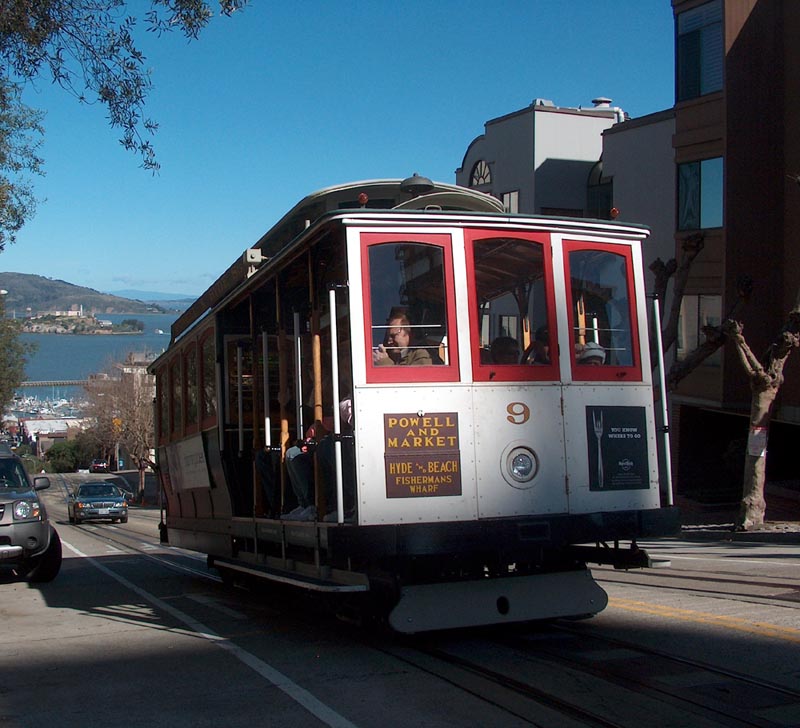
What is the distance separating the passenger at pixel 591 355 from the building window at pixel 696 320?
60.0 feet

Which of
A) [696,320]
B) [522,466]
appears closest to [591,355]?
[522,466]

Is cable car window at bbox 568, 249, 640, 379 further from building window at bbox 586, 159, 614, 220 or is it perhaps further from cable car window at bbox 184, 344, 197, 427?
building window at bbox 586, 159, 614, 220

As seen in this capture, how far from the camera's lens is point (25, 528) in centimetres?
1261

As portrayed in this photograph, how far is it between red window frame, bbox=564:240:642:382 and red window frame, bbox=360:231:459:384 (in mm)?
964

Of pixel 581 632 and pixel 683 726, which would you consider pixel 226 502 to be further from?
pixel 683 726

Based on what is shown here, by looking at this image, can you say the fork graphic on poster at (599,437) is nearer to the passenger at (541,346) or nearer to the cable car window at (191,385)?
the passenger at (541,346)

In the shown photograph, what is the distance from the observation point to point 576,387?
7.52 m

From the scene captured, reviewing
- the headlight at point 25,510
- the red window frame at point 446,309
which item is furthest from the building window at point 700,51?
the red window frame at point 446,309

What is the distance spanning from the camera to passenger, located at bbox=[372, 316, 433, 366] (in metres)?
7.12

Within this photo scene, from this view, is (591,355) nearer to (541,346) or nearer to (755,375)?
(541,346)

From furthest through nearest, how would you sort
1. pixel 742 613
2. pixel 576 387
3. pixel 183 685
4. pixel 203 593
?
pixel 203 593 < pixel 742 613 < pixel 576 387 < pixel 183 685

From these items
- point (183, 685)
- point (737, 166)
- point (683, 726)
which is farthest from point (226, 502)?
point (737, 166)

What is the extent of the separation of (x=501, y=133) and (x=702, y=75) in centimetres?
1030

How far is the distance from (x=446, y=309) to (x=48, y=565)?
331 inches
